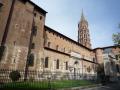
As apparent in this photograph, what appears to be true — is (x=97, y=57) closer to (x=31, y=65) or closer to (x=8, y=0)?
(x=31, y=65)

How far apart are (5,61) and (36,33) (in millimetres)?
7478

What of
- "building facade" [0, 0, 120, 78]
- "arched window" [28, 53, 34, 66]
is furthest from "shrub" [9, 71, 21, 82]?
"arched window" [28, 53, 34, 66]

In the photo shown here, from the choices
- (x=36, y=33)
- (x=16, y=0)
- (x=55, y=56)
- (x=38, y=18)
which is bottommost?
(x=55, y=56)

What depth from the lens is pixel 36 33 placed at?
21062 mm

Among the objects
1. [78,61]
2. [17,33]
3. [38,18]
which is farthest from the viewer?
[78,61]

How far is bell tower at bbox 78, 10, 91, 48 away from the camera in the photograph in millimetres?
59812

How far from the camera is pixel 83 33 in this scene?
60.9m

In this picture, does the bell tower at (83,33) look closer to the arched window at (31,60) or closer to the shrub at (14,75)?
the arched window at (31,60)

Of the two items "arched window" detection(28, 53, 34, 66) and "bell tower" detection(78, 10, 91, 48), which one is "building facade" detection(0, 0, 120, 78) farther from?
"bell tower" detection(78, 10, 91, 48)

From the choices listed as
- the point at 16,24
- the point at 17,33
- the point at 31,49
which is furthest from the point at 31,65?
the point at 16,24

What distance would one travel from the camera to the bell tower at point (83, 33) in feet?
196

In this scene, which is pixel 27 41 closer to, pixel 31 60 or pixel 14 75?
pixel 31 60

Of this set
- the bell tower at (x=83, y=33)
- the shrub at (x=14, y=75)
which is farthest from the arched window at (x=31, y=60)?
the bell tower at (x=83, y=33)

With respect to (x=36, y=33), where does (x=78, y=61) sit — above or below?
below
